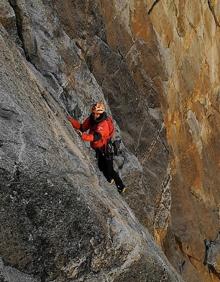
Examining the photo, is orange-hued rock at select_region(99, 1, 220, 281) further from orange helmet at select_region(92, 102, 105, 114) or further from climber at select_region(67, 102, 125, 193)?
orange helmet at select_region(92, 102, 105, 114)

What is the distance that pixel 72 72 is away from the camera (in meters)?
18.4

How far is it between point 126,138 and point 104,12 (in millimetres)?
5981

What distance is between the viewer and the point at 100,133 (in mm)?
13773

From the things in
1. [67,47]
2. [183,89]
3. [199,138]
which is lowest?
[199,138]

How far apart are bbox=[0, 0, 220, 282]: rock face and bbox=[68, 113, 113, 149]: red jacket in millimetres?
426

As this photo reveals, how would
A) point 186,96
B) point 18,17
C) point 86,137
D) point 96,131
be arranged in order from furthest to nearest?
1. point 186,96
2. point 18,17
3. point 96,131
4. point 86,137

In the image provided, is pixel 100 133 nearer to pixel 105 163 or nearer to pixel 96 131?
pixel 96 131

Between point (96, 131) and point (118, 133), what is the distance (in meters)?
6.63

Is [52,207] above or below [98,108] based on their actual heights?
below

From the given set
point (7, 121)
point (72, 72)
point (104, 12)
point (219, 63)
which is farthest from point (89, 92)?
point (219, 63)

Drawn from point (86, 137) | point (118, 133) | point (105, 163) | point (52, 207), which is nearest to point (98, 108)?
point (86, 137)

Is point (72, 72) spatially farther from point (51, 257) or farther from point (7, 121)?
point (51, 257)

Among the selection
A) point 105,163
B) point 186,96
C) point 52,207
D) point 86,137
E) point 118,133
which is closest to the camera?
point 52,207

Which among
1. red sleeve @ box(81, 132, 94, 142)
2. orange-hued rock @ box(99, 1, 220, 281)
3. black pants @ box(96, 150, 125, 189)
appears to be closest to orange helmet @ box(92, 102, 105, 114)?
red sleeve @ box(81, 132, 94, 142)
